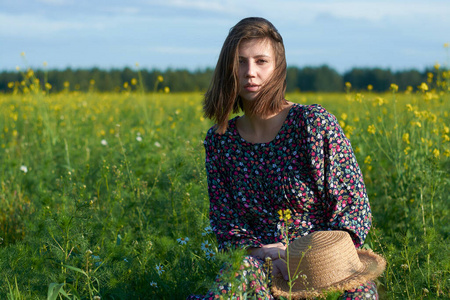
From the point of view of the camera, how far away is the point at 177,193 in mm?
3246

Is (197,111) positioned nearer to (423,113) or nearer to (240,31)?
(423,113)

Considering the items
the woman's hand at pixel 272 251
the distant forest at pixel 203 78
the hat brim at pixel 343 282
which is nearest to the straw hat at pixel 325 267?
the hat brim at pixel 343 282

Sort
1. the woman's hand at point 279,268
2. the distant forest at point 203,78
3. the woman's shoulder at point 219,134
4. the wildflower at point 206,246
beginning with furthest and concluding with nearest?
the distant forest at point 203,78 < the wildflower at point 206,246 < the woman's shoulder at point 219,134 < the woman's hand at point 279,268

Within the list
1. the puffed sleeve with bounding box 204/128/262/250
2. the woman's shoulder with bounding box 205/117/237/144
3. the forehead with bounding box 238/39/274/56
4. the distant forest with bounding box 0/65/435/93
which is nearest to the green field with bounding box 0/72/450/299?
the puffed sleeve with bounding box 204/128/262/250

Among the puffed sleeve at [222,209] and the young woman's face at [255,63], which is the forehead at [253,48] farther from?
the puffed sleeve at [222,209]

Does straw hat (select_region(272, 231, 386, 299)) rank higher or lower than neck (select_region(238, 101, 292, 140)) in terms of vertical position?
lower

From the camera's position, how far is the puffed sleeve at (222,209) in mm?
2367

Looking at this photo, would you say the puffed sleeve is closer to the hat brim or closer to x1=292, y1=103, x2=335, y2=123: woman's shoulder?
the hat brim

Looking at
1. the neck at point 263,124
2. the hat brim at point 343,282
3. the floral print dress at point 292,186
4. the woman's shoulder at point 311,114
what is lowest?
the hat brim at point 343,282

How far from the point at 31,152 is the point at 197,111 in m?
4.03

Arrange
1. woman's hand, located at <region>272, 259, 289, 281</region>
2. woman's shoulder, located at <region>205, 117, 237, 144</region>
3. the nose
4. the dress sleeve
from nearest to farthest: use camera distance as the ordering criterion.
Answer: woman's hand, located at <region>272, 259, 289, 281</region> < the dress sleeve < the nose < woman's shoulder, located at <region>205, 117, 237, 144</region>

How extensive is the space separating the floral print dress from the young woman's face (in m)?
0.20

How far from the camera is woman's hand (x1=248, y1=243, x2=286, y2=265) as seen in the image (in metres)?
2.14

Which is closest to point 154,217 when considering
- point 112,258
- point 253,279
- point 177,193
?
point 177,193
